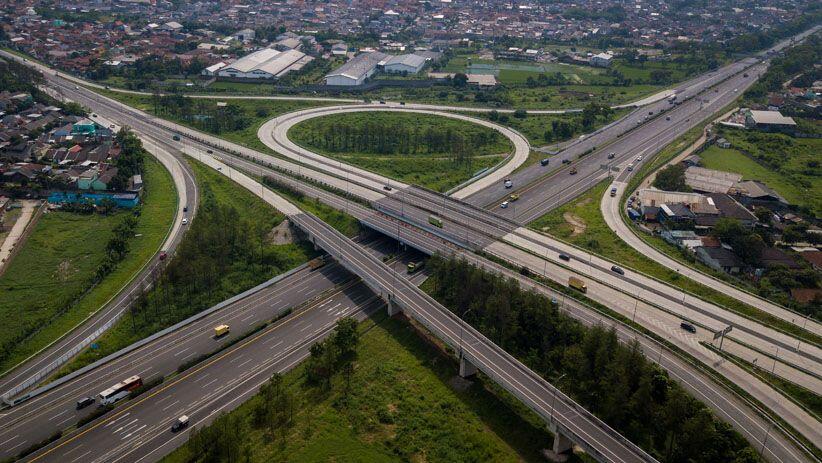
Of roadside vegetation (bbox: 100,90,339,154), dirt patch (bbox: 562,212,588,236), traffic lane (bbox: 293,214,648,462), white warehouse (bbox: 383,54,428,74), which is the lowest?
dirt patch (bbox: 562,212,588,236)

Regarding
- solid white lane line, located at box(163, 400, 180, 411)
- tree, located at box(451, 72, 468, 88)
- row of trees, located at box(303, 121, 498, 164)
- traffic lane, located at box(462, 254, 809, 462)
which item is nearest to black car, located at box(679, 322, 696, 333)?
traffic lane, located at box(462, 254, 809, 462)

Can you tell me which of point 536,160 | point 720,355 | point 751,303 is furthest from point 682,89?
point 720,355

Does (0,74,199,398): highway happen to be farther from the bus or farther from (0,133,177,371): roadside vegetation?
the bus

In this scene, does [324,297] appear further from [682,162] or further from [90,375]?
[682,162]

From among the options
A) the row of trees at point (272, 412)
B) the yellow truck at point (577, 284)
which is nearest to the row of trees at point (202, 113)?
the row of trees at point (272, 412)

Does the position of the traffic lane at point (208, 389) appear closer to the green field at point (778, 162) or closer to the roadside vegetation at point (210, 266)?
the roadside vegetation at point (210, 266)

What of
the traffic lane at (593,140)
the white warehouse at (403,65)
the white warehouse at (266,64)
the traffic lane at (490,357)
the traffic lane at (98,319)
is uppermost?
the white warehouse at (266,64)

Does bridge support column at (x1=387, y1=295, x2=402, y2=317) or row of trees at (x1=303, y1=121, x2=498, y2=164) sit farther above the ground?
row of trees at (x1=303, y1=121, x2=498, y2=164)
